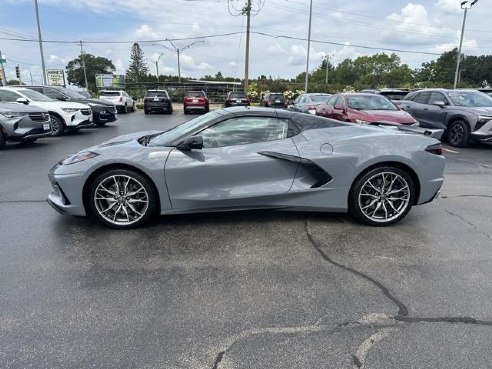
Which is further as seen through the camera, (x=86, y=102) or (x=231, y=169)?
(x=86, y=102)

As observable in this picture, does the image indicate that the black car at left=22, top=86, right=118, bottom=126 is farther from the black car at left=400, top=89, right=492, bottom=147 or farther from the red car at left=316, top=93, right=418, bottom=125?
the black car at left=400, top=89, right=492, bottom=147

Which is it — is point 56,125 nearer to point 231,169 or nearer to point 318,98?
point 231,169

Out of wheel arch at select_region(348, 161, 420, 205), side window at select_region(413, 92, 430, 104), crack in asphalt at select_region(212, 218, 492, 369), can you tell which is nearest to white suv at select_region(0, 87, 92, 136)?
wheel arch at select_region(348, 161, 420, 205)

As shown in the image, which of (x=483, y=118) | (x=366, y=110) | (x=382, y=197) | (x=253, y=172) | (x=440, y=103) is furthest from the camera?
(x=440, y=103)

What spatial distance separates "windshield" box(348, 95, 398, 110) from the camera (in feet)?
36.7

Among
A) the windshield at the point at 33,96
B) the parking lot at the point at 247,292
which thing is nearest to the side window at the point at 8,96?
the windshield at the point at 33,96

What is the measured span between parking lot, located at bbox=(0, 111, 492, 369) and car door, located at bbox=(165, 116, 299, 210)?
1.26 feet

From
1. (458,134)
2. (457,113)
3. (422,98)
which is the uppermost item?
(422,98)

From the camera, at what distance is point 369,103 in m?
11.4

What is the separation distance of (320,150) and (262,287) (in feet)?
6.05

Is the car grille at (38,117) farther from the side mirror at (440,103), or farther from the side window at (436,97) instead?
the side window at (436,97)

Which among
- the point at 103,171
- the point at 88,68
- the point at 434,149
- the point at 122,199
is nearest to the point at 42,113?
the point at 103,171

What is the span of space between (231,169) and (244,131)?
0.49 meters

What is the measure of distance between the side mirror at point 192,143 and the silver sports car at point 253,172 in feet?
0.04
